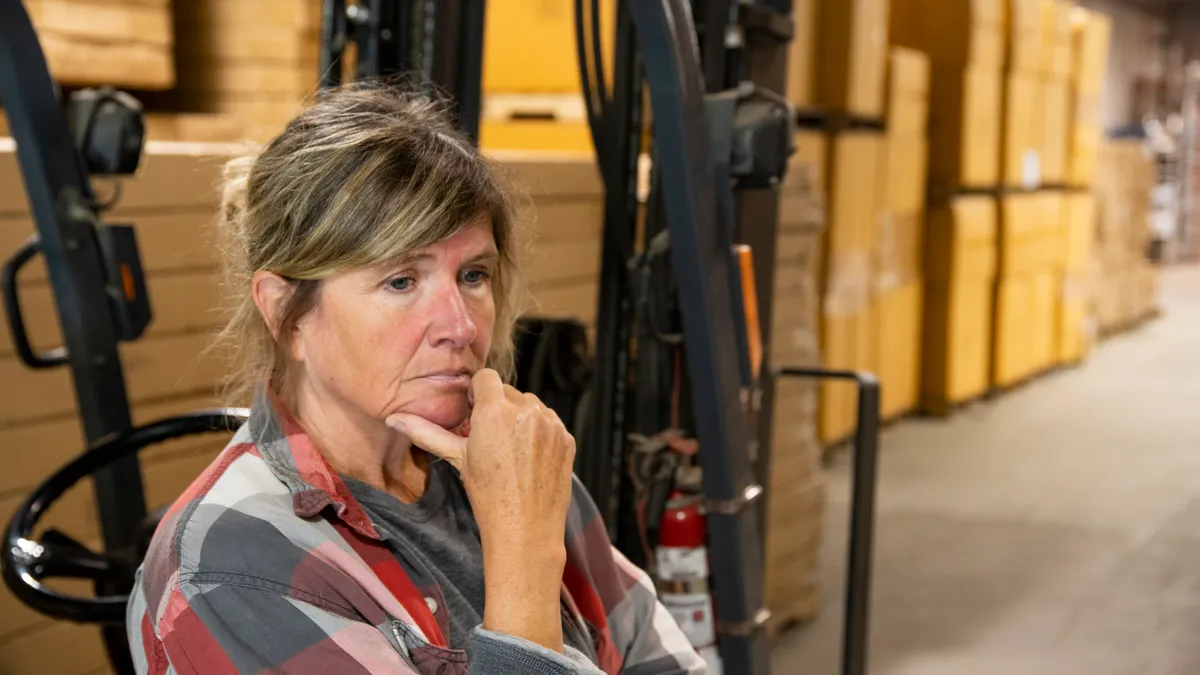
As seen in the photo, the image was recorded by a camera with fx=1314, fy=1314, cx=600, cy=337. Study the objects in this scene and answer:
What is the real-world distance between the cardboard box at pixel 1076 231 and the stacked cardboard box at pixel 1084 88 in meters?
0.19

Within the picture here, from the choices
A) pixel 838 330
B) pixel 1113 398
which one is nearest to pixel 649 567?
pixel 838 330

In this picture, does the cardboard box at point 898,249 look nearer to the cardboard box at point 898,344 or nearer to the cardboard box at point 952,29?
the cardboard box at point 898,344

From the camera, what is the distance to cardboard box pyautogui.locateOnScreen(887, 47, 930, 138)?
269 inches

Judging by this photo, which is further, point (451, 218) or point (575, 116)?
point (575, 116)

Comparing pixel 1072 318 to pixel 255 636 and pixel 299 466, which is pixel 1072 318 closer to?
pixel 299 466

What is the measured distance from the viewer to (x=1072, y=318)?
9305mm

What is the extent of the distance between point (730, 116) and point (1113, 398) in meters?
6.92

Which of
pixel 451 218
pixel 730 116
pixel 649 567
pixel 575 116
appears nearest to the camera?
pixel 451 218

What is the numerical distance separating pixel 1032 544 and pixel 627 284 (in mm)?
3125

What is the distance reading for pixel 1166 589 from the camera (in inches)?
182

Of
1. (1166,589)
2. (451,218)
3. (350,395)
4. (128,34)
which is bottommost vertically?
(1166,589)

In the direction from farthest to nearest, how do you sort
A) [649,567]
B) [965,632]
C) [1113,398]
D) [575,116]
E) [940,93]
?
[1113,398], [940,93], [575,116], [965,632], [649,567]

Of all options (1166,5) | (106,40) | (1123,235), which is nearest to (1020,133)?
(1123,235)

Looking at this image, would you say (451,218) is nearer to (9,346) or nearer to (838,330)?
(9,346)
